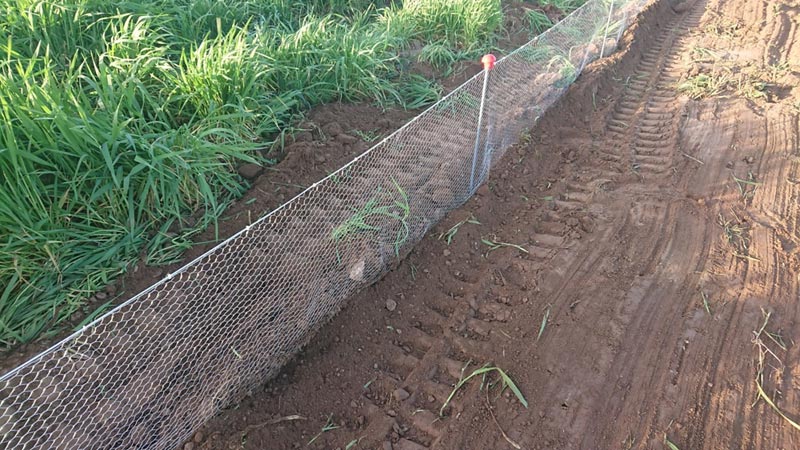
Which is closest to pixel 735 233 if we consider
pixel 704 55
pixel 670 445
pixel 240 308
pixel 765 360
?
pixel 765 360

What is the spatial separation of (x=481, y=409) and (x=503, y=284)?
919 mm

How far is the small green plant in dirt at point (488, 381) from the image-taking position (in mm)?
2479

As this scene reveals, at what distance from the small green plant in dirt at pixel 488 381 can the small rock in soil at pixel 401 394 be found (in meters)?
0.19

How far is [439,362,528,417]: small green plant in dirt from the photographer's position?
2479 millimetres

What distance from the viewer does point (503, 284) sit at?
123 inches

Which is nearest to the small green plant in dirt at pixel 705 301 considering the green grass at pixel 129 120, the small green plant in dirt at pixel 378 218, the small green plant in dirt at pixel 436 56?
the small green plant in dirt at pixel 378 218

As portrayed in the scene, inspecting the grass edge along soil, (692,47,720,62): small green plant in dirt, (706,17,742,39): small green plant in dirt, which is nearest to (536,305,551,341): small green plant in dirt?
the grass edge along soil

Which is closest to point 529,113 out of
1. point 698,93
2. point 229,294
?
point 698,93

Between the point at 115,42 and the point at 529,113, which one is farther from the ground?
the point at 115,42

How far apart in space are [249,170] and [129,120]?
796mm

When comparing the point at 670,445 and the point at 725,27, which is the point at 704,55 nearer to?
the point at 725,27

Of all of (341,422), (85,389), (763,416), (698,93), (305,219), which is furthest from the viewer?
(698,93)

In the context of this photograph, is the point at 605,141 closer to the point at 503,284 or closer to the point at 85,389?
the point at 503,284

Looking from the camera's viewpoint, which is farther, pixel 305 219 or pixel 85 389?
pixel 305 219
